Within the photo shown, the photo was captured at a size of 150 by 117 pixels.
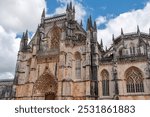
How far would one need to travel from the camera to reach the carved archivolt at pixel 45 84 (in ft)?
76.1

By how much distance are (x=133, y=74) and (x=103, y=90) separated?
417 centimetres

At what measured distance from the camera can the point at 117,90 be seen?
19.8 meters

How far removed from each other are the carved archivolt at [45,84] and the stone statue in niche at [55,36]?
4.62 m

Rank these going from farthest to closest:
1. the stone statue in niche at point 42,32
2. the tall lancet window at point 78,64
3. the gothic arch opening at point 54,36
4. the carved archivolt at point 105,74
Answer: the stone statue in niche at point 42,32
the gothic arch opening at point 54,36
the tall lancet window at point 78,64
the carved archivolt at point 105,74

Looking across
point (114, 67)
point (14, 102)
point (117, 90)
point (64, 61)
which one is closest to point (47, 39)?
point (64, 61)

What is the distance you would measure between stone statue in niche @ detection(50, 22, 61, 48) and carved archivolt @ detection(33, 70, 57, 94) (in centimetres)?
462

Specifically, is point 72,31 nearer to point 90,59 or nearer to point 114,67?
point 90,59

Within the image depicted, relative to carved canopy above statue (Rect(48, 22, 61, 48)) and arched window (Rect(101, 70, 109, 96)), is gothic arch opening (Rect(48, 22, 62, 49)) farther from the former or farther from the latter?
arched window (Rect(101, 70, 109, 96))

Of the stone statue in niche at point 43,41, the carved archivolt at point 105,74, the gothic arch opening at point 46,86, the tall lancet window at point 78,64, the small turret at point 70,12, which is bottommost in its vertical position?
the gothic arch opening at point 46,86

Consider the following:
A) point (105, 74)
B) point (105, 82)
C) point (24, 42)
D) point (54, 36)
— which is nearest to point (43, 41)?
point (54, 36)

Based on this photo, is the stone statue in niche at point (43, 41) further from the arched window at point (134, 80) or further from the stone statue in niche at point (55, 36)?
the arched window at point (134, 80)

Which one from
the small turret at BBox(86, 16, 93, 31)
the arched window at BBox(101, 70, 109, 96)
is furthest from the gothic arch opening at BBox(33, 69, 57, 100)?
the small turret at BBox(86, 16, 93, 31)

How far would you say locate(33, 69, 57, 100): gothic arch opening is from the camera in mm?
23016

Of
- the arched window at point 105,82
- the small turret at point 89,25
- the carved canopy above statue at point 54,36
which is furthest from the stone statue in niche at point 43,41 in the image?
the arched window at point 105,82
